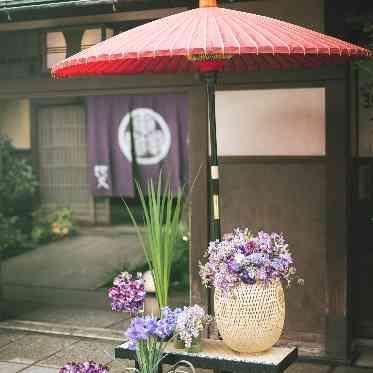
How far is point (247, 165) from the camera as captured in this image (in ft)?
22.8

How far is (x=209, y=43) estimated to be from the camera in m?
4.52

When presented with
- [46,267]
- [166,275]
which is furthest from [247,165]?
[46,267]

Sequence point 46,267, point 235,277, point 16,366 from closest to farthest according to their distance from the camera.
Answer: point 235,277 < point 16,366 < point 46,267

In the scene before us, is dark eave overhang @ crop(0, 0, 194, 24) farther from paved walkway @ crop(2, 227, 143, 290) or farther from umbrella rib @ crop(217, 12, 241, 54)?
paved walkway @ crop(2, 227, 143, 290)

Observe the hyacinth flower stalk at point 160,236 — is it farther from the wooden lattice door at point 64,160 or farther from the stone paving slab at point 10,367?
the wooden lattice door at point 64,160

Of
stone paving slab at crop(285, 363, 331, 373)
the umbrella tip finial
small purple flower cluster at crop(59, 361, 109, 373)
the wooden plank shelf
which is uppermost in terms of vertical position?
the umbrella tip finial

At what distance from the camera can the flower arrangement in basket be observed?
479cm

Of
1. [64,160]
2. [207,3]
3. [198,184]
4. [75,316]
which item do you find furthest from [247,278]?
[64,160]

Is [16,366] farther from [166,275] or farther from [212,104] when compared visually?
[212,104]

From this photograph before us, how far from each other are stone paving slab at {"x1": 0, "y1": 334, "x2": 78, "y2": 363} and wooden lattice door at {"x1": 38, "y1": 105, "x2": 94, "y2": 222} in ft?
21.1

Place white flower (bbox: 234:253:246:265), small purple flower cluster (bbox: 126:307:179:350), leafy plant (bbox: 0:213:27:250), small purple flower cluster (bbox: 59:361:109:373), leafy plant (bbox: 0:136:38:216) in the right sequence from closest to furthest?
1. small purple flower cluster (bbox: 59:361:109:373)
2. small purple flower cluster (bbox: 126:307:179:350)
3. white flower (bbox: 234:253:246:265)
4. leafy plant (bbox: 0:213:27:250)
5. leafy plant (bbox: 0:136:38:216)

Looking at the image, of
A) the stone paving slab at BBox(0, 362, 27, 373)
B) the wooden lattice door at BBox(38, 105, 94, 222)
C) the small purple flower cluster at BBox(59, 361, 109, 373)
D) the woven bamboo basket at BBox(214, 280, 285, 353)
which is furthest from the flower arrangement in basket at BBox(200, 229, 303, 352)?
the wooden lattice door at BBox(38, 105, 94, 222)

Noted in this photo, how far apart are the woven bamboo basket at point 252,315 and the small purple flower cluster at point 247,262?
63mm

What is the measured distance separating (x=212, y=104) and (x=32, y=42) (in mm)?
3472
